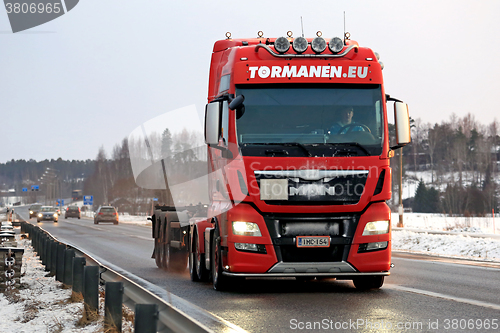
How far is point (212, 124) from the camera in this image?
9258 mm

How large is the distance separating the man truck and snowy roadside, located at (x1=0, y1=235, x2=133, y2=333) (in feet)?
7.54

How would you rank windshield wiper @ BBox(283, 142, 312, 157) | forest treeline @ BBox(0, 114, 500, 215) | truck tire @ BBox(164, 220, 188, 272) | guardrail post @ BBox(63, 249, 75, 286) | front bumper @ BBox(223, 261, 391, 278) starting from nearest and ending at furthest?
front bumper @ BBox(223, 261, 391, 278), windshield wiper @ BBox(283, 142, 312, 157), guardrail post @ BBox(63, 249, 75, 286), truck tire @ BBox(164, 220, 188, 272), forest treeline @ BBox(0, 114, 500, 215)

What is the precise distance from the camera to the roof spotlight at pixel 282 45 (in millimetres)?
9797

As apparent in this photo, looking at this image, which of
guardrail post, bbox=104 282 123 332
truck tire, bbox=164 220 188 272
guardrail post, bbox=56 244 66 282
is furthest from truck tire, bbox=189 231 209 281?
guardrail post, bbox=104 282 123 332

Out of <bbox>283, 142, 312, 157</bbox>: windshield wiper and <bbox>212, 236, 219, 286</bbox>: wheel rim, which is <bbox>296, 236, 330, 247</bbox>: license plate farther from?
<bbox>212, 236, 219, 286</bbox>: wheel rim

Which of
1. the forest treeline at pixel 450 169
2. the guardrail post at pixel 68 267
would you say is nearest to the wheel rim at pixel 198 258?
the guardrail post at pixel 68 267

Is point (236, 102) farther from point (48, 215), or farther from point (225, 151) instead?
point (48, 215)

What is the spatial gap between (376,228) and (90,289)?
4.09 m

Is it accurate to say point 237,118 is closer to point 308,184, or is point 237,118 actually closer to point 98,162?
point 308,184

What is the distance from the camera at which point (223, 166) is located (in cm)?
968

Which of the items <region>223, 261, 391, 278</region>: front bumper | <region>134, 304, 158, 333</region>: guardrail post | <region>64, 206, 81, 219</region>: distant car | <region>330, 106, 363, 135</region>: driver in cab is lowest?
<region>64, 206, 81, 219</region>: distant car

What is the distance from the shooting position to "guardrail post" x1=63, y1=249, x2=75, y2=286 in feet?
33.6

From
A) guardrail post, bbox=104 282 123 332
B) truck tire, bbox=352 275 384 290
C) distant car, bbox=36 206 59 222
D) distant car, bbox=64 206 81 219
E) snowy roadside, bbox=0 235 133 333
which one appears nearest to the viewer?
guardrail post, bbox=104 282 123 332

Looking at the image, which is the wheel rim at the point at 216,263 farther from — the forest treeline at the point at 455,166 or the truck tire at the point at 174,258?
the forest treeline at the point at 455,166
